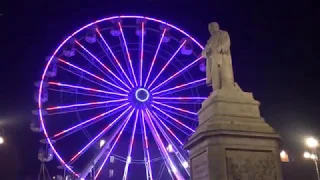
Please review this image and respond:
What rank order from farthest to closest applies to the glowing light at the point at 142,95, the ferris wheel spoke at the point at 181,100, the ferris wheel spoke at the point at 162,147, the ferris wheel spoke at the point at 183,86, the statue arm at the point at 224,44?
the ferris wheel spoke at the point at 183,86 < the ferris wheel spoke at the point at 181,100 < the glowing light at the point at 142,95 < the ferris wheel spoke at the point at 162,147 < the statue arm at the point at 224,44

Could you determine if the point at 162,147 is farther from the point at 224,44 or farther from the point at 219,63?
the point at 224,44

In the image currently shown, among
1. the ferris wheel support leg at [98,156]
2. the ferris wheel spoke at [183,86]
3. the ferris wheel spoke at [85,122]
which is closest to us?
the ferris wheel spoke at [85,122]

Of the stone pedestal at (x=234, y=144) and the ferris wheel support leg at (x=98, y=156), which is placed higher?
the ferris wheel support leg at (x=98, y=156)

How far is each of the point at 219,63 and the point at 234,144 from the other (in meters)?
2.61

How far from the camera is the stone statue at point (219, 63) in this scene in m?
11.5

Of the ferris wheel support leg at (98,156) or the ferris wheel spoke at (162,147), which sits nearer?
the ferris wheel support leg at (98,156)

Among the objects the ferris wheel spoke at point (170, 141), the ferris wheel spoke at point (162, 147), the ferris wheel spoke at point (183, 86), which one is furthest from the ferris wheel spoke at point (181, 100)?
the ferris wheel spoke at point (162, 147)

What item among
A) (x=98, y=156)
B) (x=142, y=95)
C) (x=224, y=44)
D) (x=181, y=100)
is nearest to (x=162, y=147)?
(x=181, y=100)

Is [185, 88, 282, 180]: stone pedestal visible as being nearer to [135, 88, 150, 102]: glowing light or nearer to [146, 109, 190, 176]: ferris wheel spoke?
[146, 109, 190, 176]: ferris wheel spoke

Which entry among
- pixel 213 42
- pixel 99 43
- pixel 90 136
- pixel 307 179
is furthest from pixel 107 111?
pixel 307 179

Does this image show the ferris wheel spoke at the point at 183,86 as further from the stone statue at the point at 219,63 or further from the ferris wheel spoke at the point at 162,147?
the stone statue at the point at 219,63

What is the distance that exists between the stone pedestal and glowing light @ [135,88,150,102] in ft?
46.9

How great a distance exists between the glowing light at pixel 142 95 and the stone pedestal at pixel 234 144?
46.9 feet

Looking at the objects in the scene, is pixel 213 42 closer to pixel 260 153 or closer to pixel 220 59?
pixel 220 59
